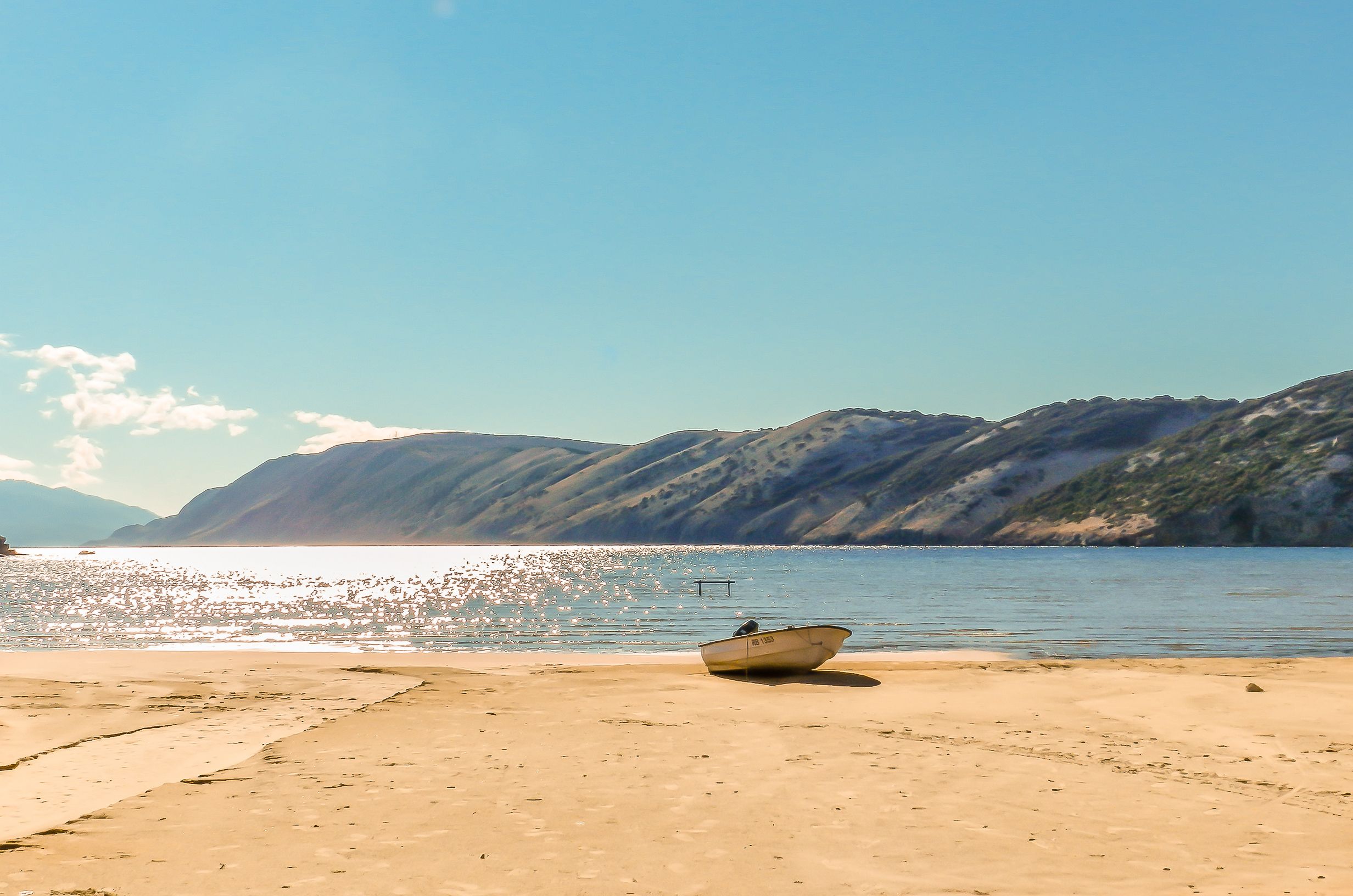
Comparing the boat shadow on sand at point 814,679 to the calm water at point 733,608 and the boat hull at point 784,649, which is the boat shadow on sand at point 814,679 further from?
the calm water at point 733,608

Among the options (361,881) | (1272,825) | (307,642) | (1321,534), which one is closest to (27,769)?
(361,881)

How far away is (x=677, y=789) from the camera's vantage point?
15539 mm

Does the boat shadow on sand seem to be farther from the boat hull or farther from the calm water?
the calm water

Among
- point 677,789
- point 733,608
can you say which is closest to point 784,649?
point 677,789

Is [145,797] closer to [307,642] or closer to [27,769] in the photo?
[27,769]

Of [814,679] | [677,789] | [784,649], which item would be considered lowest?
[814,679]

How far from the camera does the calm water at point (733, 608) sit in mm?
49688

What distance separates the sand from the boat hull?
14.1ft

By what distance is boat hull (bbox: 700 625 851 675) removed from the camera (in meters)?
33.9

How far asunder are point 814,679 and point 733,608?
1640 inches

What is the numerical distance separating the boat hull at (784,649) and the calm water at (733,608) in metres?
12.3

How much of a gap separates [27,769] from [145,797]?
4.29 metres

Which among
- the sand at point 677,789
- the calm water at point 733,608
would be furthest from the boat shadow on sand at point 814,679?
the calm water at point 733,608

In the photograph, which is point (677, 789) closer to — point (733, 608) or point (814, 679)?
point (814, 679)
